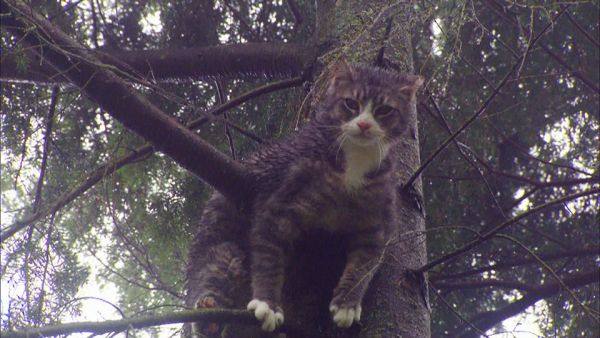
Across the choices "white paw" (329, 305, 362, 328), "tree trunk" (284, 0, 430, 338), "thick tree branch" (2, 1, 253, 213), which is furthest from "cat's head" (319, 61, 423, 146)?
"white paw" (329, 305, 362, 328)

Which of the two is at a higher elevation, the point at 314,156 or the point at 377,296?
the point at 314,156

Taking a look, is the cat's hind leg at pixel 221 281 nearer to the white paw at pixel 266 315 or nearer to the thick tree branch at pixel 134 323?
the white paw at pixel 266 315

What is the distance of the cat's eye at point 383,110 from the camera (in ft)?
12.0

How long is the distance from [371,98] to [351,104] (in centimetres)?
12

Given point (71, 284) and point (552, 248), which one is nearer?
point (71, 284)

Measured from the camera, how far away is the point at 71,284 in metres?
3.92

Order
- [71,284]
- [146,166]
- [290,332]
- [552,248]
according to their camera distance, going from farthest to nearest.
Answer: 1. [552,248]
2. [146,166]
3. [71,284]
4. [290,332]

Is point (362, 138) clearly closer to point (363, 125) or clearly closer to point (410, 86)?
point (363, 125)

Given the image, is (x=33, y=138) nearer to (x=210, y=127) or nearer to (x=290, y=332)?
(x=210, y=127)

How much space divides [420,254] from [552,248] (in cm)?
291

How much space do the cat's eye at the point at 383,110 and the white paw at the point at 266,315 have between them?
1.26 meters

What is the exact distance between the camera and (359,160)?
3.50 m

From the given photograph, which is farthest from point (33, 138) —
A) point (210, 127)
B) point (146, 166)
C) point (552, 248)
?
point (552, 248)

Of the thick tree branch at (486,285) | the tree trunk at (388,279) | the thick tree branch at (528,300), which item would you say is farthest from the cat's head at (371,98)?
the thick tree branch at (528,300)
